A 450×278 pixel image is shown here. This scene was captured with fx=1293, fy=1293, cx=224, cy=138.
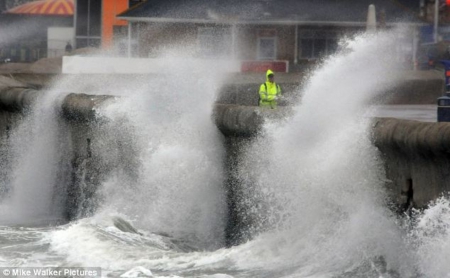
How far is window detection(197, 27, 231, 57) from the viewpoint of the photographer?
150ft

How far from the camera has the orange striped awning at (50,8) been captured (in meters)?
60.2

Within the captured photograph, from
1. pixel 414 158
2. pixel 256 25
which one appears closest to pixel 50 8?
pixel 256 25

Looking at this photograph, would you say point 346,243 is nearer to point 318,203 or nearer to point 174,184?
point 318,203

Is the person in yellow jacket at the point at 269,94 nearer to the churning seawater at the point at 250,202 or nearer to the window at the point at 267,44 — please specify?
the churning seawater at the point at 250,202

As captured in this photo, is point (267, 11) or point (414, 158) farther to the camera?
point (267, 11)

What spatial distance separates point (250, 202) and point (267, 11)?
1428 inches

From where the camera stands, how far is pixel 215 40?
149ft

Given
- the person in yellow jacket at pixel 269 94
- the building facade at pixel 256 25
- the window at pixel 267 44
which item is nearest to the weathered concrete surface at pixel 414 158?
the person in yellow jacket at pixel 269 94

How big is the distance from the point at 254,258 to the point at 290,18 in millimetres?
36841

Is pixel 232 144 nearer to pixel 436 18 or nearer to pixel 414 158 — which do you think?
pixel 414 158

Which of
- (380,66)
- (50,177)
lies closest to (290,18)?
(50,177)

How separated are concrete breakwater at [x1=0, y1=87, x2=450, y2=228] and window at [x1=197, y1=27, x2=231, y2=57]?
2630 centimetres

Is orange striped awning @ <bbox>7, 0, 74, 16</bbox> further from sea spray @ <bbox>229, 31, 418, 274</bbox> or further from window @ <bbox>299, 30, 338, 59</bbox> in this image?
sea spray @ <bbox>229, 31, 418, 274</bbox>

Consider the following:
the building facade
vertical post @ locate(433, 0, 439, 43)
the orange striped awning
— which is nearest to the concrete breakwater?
the building facade
